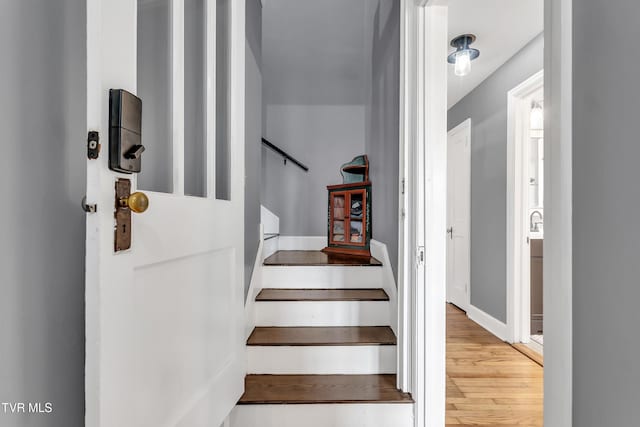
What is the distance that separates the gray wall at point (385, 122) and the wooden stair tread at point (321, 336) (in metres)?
0.36

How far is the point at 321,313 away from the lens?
1864mm

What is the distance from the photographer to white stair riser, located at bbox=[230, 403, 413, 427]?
4.60 ft

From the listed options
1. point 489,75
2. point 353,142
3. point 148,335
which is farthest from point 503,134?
point 148,335

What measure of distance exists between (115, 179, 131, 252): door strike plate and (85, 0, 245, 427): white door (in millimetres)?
12

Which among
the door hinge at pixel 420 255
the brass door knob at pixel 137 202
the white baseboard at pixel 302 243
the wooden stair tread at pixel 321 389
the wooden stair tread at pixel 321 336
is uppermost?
the brass door knob at pixel 137 202

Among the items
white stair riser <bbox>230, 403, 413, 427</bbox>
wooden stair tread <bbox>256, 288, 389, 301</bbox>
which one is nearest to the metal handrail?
wooden stair tread <bbox>256, 288, 389, 301</bbox>

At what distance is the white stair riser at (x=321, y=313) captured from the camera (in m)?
1.85

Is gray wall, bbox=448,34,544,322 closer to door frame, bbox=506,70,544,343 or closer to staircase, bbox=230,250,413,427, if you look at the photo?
door frame, bbox=506,70,544,343

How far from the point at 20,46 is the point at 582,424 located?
1118 mm

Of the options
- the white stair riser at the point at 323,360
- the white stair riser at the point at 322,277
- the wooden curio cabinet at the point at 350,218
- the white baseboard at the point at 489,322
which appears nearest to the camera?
the white stair riser at the point at 323,360

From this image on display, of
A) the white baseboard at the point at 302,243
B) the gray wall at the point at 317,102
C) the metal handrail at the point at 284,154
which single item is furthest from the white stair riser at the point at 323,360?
the metal handrail at the point at 284,154

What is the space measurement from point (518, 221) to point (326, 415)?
2.23m

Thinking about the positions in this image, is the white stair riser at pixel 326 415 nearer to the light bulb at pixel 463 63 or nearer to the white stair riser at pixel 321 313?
the white stair riser at pixel 321 313

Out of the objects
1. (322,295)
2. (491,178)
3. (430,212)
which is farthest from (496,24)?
(322,295)
